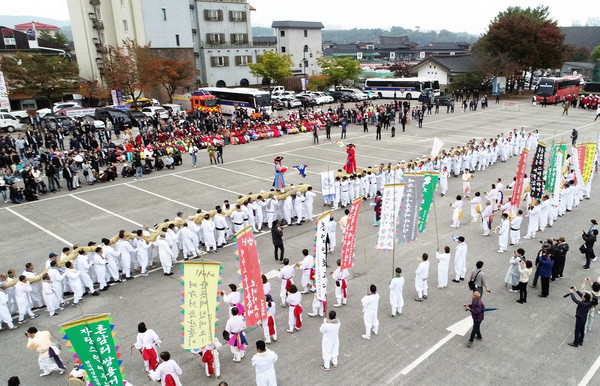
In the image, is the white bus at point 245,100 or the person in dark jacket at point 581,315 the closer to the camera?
the person in dark jacket at point 581,315

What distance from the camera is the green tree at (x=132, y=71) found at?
123 ft

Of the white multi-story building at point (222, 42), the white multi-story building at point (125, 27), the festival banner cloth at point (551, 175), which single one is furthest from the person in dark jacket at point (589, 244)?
the white multi-story building at point (222, 42)

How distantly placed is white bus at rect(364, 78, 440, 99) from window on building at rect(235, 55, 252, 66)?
1597cm

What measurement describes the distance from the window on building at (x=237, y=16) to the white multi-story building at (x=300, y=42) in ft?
32.3

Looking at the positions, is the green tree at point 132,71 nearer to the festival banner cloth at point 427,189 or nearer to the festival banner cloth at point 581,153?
the festival banner cloth at point 427,189

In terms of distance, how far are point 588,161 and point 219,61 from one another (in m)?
46.4

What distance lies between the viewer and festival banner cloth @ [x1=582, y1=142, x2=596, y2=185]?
56.6ft

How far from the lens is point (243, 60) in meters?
57.8

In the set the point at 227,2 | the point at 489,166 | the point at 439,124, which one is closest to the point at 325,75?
the point at 227,2

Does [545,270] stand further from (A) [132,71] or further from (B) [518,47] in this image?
(B) [518,47]

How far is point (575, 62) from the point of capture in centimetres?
8406

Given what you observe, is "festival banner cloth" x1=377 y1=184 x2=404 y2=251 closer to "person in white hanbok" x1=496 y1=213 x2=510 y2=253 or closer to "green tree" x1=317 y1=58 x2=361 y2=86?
"person in white hanbok" x1=496 y1=213 x2=510 y2=253

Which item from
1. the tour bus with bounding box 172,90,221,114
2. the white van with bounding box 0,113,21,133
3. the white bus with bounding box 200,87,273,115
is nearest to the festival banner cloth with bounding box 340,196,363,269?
the white bus with bounding box 200,87,273,115

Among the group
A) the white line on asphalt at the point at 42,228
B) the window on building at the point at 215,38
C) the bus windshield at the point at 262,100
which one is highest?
the window on building at the point at 215,38
